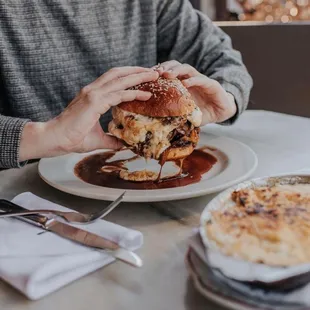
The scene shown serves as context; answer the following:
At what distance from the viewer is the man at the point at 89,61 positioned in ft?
3.79

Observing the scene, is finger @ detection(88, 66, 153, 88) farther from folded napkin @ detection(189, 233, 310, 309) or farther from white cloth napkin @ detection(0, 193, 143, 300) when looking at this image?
folded napkin @ detection(189, 233, 310, 309)

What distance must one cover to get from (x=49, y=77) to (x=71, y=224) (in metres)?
0.98

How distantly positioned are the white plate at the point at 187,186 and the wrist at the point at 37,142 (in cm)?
5

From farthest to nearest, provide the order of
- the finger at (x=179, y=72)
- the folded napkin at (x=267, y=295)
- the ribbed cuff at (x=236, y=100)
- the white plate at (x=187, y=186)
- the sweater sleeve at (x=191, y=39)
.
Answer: the sweater sleeve at (x=191, y=39) → the ribbed cuff at (x=236, y=100) → the finger at (x=179, y=72) → the white plate at (x=187, y=186) → the folded napkin at (x=267, y=295)

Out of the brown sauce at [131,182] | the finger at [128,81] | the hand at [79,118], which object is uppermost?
the finger at [128,81]

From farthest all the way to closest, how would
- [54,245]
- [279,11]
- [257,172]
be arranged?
[279,11] → [257,172] → [54,245]

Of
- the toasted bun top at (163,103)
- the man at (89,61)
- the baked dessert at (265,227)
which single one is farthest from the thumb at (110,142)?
the baked dessert at (265,227)

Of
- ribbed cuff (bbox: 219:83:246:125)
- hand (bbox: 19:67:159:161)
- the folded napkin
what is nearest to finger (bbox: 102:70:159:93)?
hand (bbox: 19:67:159:161)

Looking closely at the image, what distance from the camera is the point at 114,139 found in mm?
1278

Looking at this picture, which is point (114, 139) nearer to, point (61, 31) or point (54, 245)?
point (54, 245)

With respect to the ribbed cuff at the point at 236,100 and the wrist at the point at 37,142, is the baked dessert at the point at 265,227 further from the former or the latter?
the ribbed cuff at the point at 236,100

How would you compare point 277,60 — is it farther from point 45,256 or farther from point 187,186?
point 45,256

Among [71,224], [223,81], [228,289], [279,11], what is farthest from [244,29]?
[228,289]

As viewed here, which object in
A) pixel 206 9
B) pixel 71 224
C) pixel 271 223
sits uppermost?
pixel 271 223
